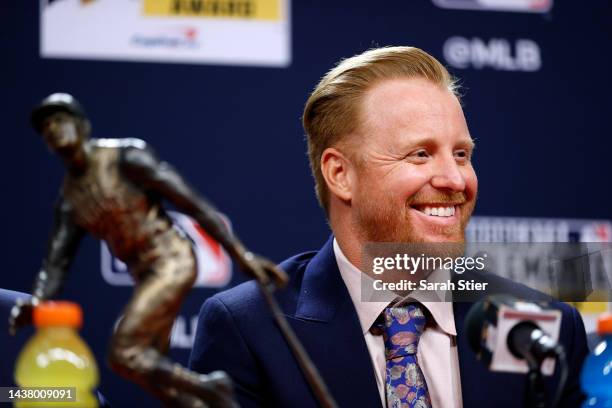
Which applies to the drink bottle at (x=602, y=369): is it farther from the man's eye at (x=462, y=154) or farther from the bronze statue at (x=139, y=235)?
the man's eye at (x=462, y=154)

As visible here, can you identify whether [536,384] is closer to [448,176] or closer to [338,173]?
[448,176]

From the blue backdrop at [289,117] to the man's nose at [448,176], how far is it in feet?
3.40

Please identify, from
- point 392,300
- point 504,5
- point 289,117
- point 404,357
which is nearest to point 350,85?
point 392,300

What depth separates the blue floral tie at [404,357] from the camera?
1.49 m

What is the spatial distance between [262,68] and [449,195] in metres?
1.20

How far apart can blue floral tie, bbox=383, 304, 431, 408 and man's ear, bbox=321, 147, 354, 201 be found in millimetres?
328

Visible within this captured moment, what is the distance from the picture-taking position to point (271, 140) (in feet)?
9.03

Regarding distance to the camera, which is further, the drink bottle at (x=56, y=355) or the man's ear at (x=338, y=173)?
the man's ear at (x=338, y=173)

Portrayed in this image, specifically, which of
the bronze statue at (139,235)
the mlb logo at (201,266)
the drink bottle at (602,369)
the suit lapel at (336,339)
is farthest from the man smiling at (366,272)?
the mlb logo at (201,266)

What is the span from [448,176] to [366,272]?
22 cm

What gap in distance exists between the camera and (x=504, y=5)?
2.98 meters

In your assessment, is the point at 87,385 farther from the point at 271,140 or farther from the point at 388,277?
the point at 271,140

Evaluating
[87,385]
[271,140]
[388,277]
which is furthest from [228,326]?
[271,140]

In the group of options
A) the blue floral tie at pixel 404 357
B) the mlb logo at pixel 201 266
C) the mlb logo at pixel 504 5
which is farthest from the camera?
the mlb logo at pixel 504 5
